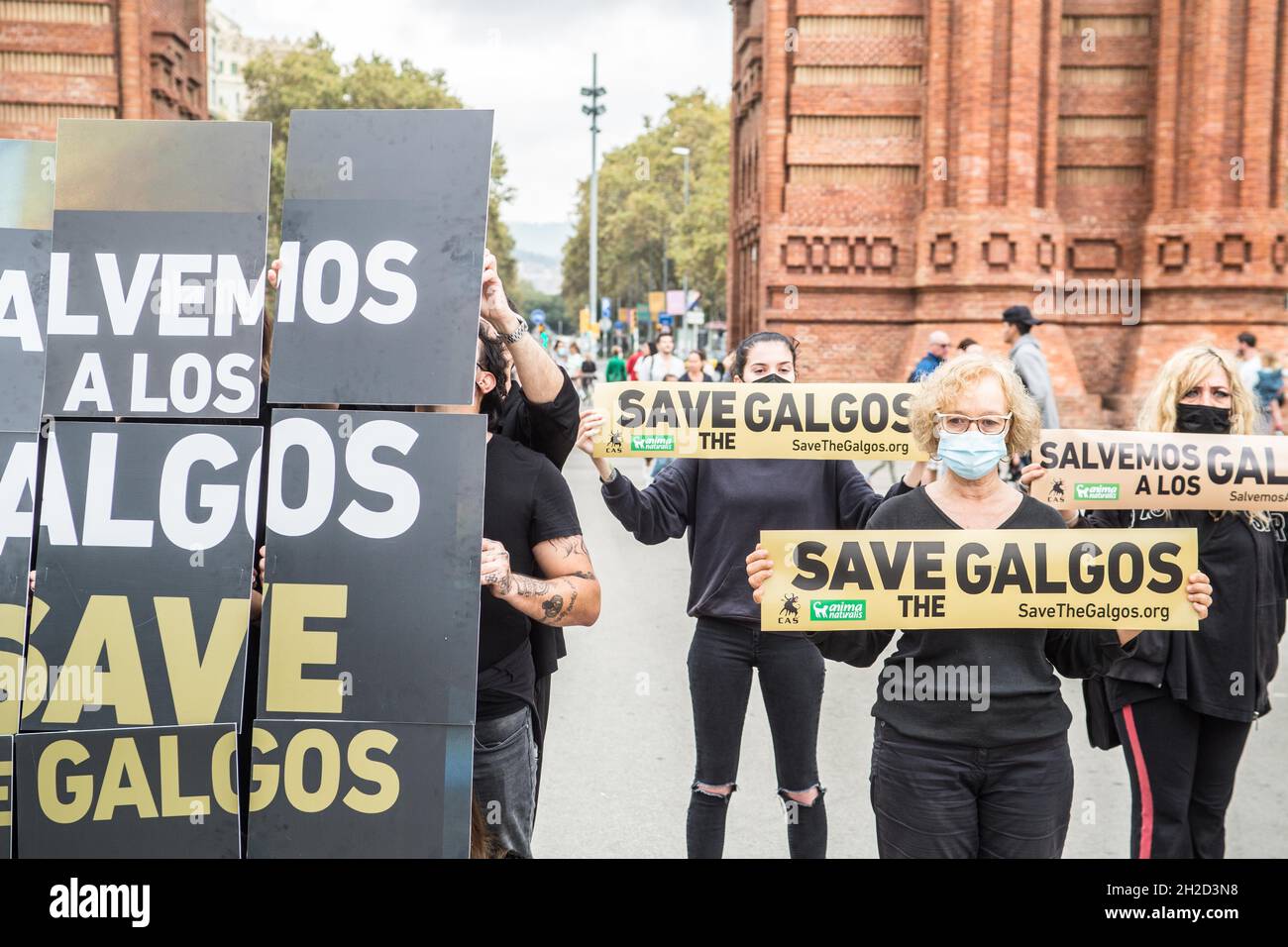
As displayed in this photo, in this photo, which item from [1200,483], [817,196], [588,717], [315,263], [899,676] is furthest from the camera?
[817,196]

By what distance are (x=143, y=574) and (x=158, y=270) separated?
753 millimetres

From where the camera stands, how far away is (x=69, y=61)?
20.4 metres

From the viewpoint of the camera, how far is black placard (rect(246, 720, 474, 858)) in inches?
119

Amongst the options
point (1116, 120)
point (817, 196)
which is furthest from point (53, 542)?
point (1116, 120)

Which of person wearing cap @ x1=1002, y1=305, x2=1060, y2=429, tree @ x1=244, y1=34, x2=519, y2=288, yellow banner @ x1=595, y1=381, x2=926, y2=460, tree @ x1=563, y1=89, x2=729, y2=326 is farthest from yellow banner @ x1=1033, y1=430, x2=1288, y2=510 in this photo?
tree @ x1=563, y1=89, x2=729, y2=326

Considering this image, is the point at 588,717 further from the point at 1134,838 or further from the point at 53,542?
the point at 53,542

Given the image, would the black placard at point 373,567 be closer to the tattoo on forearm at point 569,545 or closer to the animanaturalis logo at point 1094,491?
the tattoo on forearm at point 569,545

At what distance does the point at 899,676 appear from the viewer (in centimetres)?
335

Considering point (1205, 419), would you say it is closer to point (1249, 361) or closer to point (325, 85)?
point (1249, 361)

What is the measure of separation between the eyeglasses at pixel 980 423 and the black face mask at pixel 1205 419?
3.85 feet

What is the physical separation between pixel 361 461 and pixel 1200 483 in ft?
8.97

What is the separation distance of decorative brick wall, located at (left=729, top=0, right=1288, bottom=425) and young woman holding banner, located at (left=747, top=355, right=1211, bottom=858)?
51.5 ft

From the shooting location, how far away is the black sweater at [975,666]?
128 inches
